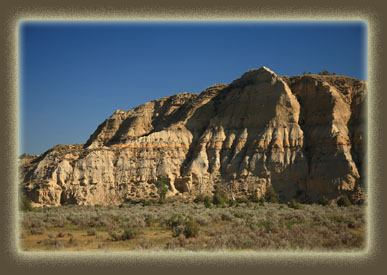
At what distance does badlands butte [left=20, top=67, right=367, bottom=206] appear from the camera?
123 ft

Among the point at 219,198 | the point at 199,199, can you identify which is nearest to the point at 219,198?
the point at 219,198

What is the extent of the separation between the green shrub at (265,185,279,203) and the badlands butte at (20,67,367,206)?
836 millimetres

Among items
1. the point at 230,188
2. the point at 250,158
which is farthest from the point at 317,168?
the point at 230,188

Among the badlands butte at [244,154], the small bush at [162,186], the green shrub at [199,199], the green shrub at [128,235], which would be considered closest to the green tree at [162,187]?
the small bush at [162,186]

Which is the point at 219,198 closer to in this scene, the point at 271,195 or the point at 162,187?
the point at 271,195

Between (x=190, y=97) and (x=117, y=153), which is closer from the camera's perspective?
(x=117, y=153)

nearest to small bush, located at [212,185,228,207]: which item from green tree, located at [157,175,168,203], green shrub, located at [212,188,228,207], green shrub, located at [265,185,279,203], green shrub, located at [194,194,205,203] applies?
green shrub, located at [212,188,228,207]

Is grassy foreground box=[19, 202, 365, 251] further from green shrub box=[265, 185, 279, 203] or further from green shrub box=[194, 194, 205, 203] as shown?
green shrub box=[194, 194, 205, 203]

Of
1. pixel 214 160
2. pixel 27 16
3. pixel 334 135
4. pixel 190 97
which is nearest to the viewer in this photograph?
pixel 27 16

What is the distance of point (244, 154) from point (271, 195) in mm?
7289

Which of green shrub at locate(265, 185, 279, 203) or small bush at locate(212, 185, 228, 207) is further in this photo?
green shrub at locate(265, 185, 279, 203)

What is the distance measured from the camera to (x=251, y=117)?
4462 centimetres

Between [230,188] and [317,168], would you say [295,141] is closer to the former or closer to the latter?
[317,168]

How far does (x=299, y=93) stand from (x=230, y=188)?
56.1 ft
